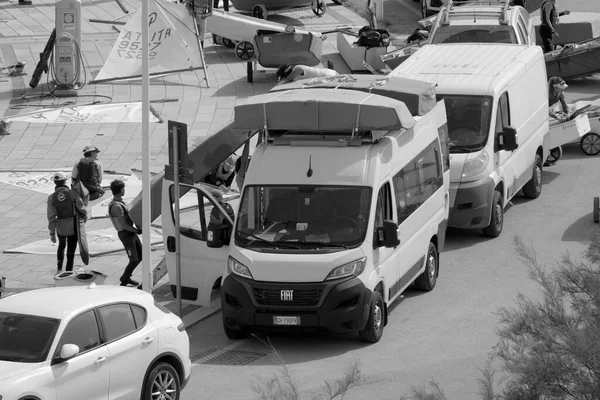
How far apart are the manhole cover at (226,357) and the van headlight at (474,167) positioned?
574 cm

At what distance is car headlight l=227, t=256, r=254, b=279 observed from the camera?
14.5m

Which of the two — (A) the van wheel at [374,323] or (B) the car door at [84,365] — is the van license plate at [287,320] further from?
(B) the car door at [84,365]

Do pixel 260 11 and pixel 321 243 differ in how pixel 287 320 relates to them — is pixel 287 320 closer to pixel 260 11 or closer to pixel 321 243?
pixel 321 243

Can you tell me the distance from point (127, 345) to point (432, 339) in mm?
4717

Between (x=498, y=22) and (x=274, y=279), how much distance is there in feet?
41.7

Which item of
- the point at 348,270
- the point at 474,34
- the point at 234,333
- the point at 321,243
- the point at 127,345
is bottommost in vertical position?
the point at 234,333

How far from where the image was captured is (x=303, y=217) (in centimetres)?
1470

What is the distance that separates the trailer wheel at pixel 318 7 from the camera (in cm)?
3672

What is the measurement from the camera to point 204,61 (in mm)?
30781

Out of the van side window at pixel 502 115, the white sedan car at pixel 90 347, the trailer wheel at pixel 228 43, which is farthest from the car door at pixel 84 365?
the trailer wheel at pixel 228 43

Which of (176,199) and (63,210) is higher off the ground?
(176,199)

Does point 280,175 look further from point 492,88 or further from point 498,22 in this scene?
point 498,22

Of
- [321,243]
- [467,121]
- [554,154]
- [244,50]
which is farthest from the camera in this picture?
[244,50]

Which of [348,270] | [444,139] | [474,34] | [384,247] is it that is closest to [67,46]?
[474,34]
